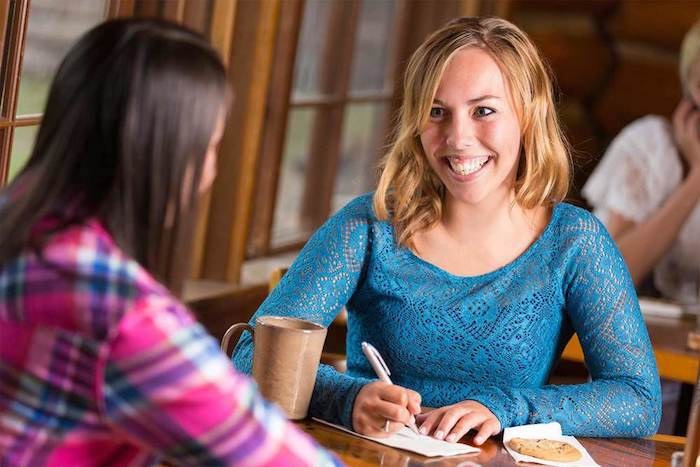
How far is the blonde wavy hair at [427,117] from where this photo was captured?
6.68 feet

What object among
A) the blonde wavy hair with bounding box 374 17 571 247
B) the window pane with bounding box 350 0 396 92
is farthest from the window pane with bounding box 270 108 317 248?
the blonde wavy hair with bounding box 374 17 571 247

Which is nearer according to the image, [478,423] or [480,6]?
[478,423]

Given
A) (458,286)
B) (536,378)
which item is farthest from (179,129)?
(536,378)

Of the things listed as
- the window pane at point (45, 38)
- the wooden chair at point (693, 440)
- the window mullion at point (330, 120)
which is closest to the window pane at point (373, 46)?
the window mullion at point (330, 120)

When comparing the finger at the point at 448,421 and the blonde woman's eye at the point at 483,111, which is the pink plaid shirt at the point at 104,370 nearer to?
the finger at the point at 448,421

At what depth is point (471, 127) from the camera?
202 cm

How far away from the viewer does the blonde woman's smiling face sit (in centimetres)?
201

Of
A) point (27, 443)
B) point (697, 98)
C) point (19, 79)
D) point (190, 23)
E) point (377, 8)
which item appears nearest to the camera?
point (27, 443)

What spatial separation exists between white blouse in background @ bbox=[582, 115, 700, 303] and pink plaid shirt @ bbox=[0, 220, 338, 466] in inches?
97.4

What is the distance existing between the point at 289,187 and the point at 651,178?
3.98ft

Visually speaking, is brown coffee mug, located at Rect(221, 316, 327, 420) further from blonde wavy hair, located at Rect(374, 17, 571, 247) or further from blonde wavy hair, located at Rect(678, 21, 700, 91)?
blonde wavy hair, located at Rect(678, 21, 700, 91)

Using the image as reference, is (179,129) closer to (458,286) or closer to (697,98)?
(458,286)

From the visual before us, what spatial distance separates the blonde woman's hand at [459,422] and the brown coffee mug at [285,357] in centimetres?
18

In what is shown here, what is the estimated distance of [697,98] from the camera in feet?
11.3
